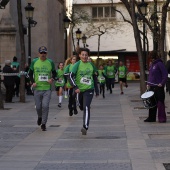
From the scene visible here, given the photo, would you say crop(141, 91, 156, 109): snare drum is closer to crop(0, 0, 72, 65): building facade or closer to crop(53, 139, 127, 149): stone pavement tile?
crop(53, 139, 127, 149): stone pavement tile

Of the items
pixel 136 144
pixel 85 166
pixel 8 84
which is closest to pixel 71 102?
pixel 136 144

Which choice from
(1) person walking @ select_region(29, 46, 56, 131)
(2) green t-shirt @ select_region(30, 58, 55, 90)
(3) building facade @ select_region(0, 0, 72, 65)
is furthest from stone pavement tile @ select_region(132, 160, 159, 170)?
(3) building facade @ select_region(0, 0, 72, 65)

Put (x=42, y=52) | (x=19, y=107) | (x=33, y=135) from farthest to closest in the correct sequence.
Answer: (x=19, y=107) → (x=42, y=52) → (x=33, y=135)

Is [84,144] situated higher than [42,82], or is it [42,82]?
[42,82]

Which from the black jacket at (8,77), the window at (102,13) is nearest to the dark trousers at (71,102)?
the black jacket at (8,77)

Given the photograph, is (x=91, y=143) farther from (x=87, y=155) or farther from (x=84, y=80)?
(x=84, y=80)

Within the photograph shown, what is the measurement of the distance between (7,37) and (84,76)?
21813 mm

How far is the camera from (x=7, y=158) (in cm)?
1128

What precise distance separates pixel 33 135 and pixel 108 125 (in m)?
2.91

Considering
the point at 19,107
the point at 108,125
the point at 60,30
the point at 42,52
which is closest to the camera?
the point at 42,52

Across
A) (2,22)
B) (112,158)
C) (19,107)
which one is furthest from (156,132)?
(2,22)

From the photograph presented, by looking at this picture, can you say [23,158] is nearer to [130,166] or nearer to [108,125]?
[130,166]

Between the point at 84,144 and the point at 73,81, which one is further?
the point at 73,81

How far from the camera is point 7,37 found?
3631cm
